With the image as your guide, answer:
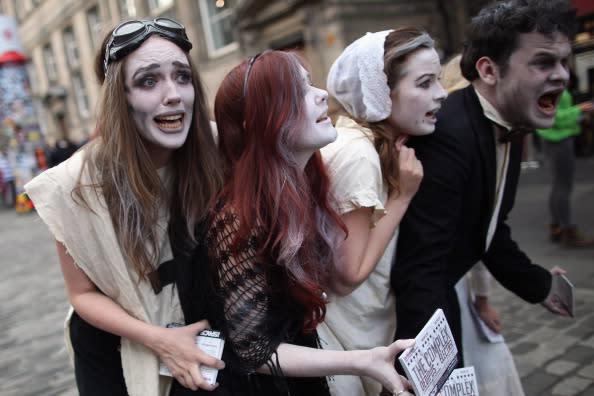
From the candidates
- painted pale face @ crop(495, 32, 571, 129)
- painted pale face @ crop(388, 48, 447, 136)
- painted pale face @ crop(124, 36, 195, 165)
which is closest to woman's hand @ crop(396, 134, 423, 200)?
painted pale face @ crop(388, 48, 447, 136)

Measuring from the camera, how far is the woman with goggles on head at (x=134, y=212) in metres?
1.54

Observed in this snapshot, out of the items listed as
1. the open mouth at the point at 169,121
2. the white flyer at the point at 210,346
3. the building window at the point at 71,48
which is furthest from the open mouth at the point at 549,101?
the building window at the point at 71,48

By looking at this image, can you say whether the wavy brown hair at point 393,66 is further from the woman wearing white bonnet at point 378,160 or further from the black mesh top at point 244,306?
the black mesh top at point 244,306

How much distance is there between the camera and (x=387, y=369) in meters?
1.37

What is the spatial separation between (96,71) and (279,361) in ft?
4.04

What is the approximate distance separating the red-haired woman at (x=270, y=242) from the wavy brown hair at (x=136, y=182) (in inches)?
6.3

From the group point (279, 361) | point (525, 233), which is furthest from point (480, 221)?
point (525, 233)

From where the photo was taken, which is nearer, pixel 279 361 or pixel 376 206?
pixel 279 361

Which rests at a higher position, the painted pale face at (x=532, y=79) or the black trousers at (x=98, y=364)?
the painted pale face at (x=532, y=79)

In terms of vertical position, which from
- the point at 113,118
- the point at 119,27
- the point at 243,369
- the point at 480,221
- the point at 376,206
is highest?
the point at 119,27

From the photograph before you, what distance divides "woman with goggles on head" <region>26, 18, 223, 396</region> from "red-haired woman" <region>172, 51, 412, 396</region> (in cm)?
13

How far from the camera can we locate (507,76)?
1.85m

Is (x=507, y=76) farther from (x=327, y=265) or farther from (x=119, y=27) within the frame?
A: (x=119, y=27)

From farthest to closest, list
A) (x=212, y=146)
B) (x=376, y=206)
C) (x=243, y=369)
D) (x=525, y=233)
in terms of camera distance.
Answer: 1. (x=525, y=233)
2. (x=212, y=146)
3. (x=376, y=206)
4. (x=243, y=369)
